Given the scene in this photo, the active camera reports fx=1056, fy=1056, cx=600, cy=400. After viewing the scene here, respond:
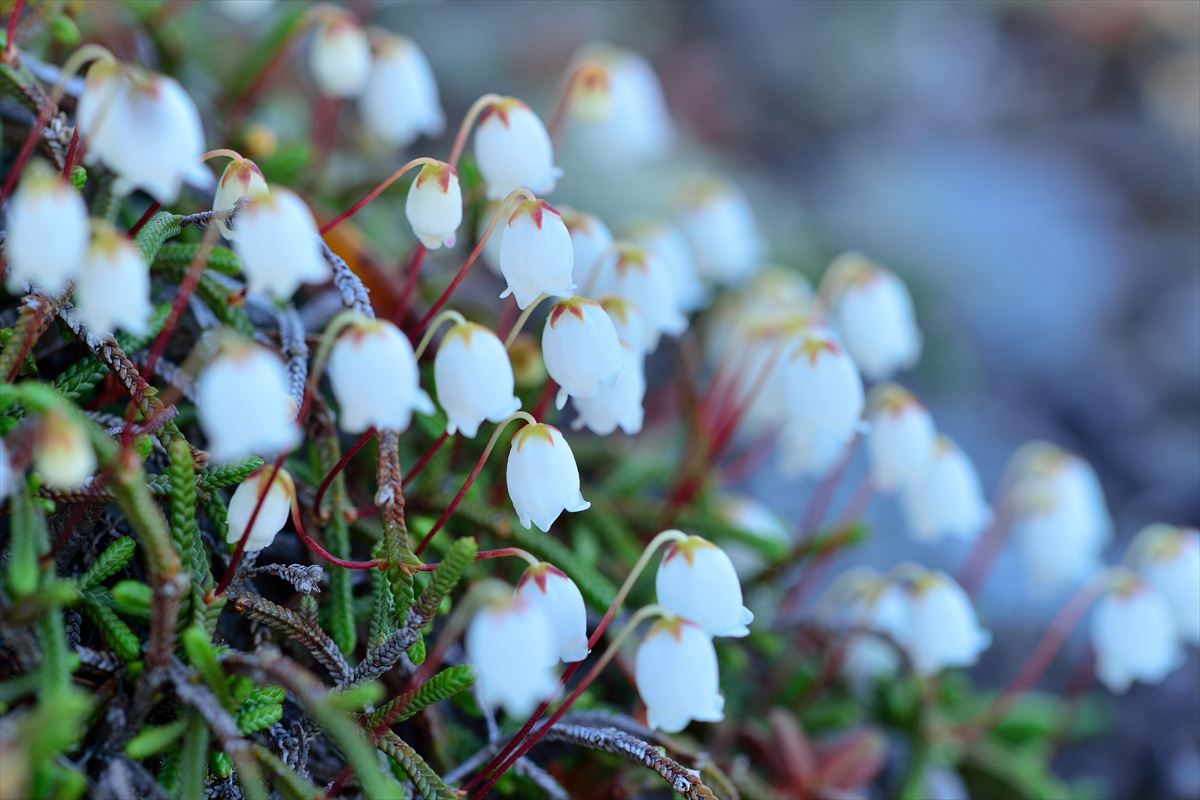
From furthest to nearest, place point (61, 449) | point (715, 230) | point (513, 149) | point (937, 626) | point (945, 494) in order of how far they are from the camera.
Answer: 1. point (715, 230)
2. point (945, 494)
3. point (937, 626)
4. point (513, 149)
5. point (61, 449)

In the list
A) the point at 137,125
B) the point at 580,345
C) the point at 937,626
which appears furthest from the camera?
the point at 937,626

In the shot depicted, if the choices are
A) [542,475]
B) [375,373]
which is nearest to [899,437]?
[542,475]

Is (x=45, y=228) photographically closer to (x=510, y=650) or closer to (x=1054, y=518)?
(x=510, y=650)

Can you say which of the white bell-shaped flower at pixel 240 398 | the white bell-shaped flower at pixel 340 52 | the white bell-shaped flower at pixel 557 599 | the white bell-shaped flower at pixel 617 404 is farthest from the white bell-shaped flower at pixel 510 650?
the white bell-shaped flower at pixel 340 52

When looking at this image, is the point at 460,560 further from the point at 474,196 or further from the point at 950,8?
the point at 950,8

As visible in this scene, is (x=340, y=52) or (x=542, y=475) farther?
(x=340, y=52)
